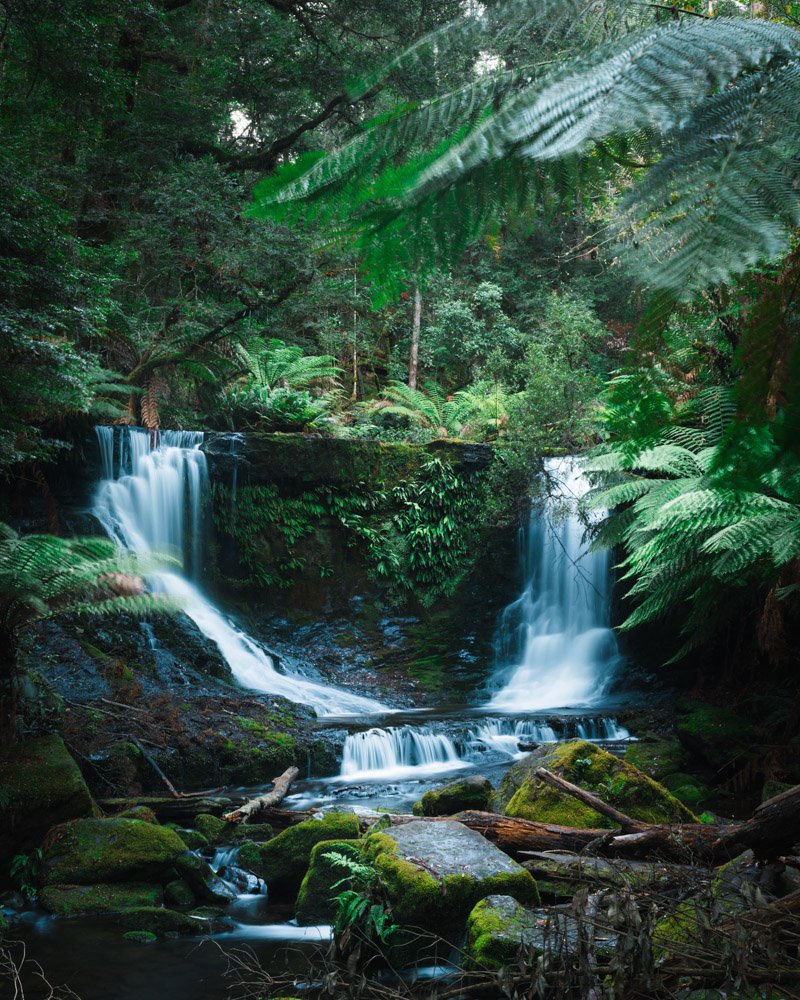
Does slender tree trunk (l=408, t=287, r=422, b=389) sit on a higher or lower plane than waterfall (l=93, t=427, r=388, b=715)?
higher

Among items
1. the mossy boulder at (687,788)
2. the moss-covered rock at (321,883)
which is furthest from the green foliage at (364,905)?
the mossy boulder at (687,788)

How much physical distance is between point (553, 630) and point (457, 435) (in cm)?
515

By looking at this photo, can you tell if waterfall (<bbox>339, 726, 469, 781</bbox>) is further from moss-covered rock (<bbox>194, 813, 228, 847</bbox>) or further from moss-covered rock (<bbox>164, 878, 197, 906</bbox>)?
moss-covered rock (<bbox>164, 878, 197, 906</bbox>)

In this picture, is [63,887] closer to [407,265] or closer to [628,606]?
[407,265]

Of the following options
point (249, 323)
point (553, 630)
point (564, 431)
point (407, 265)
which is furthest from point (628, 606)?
point (407, 265)

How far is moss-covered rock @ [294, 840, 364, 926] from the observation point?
14.4 feet

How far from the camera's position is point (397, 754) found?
7.76 metres

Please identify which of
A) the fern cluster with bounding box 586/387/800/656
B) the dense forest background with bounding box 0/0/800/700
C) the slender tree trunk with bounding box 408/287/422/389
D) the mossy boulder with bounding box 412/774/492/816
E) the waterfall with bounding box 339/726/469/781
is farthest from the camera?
the slender tree trunk with bounding box 408/287/422/389

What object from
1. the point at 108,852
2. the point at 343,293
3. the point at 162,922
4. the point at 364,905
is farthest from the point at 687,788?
the point at 343,293

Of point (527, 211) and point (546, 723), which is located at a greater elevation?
point (527, 211)

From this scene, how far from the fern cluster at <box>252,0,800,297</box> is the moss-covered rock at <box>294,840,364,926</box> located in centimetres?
406

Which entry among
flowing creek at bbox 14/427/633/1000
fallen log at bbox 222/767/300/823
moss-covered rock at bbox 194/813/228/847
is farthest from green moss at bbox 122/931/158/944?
fallen log at bbox 222/767/300/823

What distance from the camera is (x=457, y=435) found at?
618 inches

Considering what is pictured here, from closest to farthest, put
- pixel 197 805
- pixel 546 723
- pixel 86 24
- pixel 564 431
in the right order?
pixel 197 805
pixel 86 24
pixel 546 723
pixel 564 431
